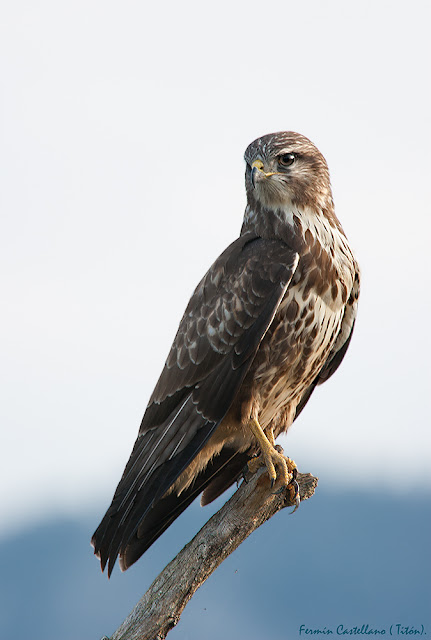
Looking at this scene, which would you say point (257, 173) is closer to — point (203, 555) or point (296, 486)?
point (296, 486)

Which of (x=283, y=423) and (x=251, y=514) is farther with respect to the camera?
(x=283, y=423)

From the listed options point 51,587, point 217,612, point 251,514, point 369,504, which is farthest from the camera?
point 369,504

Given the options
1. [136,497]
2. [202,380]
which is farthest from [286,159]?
[136,497]

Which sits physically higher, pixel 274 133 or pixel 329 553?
pixel 274 133

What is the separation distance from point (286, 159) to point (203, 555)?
286 cm

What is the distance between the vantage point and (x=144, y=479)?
6.05m

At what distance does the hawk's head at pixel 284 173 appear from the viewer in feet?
20.9

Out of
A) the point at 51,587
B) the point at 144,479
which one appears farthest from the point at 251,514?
the point at 51,587

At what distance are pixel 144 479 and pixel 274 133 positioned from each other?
2.70m

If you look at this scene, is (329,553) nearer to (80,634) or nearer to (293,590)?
(293,590)

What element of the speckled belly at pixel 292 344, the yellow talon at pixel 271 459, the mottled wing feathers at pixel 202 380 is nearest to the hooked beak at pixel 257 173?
the mottled wing feathers at pixel 202 380

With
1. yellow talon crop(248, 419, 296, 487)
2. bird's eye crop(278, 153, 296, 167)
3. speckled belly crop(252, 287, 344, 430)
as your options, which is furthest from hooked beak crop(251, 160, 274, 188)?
yellow talon crop(248, 419, 296, 487)

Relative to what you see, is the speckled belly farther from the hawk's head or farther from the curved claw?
the hawk's head

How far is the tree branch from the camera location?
219 inches
